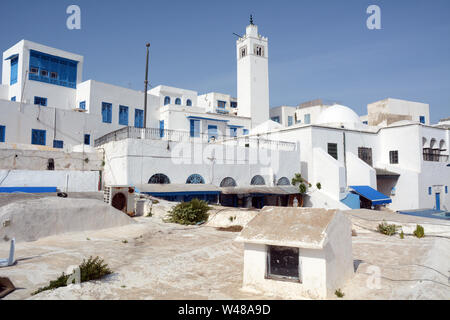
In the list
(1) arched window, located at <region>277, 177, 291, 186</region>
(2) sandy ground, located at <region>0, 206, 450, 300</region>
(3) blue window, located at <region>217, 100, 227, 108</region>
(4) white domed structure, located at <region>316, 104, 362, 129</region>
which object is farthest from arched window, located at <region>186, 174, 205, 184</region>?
(3) blue window, located at <region>217, 100, 227, 108</region>

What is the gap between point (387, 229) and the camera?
45.2 ft

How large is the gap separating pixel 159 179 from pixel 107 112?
14126 millimetres

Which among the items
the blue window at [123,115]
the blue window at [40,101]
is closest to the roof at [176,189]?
the blue window at [123,115]

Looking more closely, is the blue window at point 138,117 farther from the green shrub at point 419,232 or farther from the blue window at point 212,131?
the green shrub at point 419,232

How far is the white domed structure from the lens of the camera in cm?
3020

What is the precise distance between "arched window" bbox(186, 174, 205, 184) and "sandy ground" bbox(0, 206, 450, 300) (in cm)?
698

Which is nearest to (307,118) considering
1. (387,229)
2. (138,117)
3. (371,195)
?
(371,195)

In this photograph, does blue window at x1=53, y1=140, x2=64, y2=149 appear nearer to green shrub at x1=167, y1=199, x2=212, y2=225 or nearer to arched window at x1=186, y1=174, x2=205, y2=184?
arched window at x1=186, y1=174, x2=205, y2=184

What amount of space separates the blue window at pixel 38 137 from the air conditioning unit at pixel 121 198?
11.1 m

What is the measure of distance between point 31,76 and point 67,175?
1497cm

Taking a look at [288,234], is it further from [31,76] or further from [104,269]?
[31,76]

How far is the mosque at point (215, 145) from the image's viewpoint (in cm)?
1942

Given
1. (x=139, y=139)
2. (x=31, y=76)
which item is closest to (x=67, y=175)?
(x=139, y=139)
